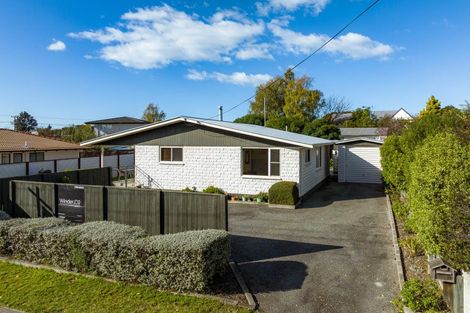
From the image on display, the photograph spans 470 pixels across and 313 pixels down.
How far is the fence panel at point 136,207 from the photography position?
27.5ft

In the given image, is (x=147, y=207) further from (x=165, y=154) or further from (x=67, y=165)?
(x=67, y=165)

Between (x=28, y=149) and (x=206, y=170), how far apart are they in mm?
16492

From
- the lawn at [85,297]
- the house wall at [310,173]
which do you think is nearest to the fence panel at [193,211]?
the lawn at [85,297]

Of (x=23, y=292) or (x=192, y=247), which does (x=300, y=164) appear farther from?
(x=23, y=292)

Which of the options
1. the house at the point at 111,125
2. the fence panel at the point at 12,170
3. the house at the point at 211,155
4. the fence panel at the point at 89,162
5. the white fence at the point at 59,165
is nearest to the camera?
the house at the point at 211,155

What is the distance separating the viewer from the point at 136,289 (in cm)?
629

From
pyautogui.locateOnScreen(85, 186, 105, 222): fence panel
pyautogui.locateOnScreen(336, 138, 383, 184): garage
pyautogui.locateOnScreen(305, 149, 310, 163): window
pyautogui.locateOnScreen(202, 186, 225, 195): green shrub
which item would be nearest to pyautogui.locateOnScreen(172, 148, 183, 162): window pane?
pyautogui.locateOnScreen(202, 186, 225, 195): green shrub

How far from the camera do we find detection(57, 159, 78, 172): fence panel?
2327 cm

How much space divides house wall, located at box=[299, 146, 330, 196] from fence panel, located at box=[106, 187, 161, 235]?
28.0ft

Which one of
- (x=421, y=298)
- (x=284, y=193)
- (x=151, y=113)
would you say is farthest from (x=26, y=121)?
(x=421, y=298)

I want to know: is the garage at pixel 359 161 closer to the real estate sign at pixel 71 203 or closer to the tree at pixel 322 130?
the tree at pixel 322 130

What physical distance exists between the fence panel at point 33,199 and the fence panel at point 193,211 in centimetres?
406

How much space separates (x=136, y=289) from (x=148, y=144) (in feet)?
39.9

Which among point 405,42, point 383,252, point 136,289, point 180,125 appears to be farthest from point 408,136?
point 180,125
